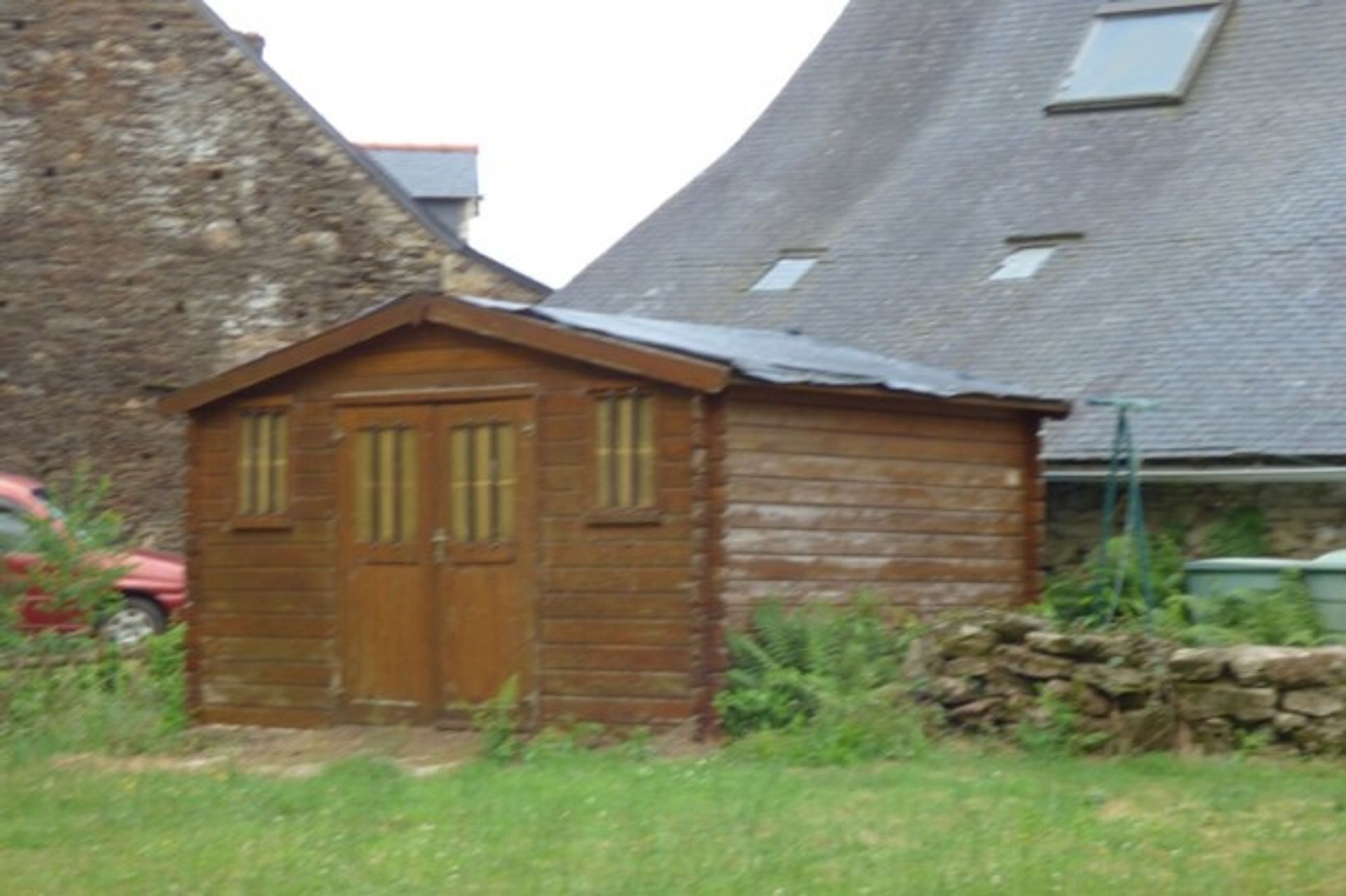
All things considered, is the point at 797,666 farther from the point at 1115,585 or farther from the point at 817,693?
the point at 1115,585

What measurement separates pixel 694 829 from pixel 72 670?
6.20 meters

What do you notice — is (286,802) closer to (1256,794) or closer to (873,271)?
(1256,794)

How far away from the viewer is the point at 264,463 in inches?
686

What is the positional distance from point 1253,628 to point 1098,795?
400 cm

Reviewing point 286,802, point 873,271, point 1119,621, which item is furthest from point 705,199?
point 286,802

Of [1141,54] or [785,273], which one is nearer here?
[785,273]

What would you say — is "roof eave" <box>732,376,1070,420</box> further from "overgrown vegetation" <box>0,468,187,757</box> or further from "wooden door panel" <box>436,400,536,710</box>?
"overgrown vegetation" <box>0,468,187,757</box>

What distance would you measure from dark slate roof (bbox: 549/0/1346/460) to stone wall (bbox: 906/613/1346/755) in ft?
13.8

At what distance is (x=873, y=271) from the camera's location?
24281mm

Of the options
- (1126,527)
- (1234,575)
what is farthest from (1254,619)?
(1126,527)

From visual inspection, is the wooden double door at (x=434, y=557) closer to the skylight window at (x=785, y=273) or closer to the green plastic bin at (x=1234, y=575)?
the green plastic bin at (x=1234, y=575)

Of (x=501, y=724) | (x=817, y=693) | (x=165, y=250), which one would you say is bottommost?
(x=501, y=724)

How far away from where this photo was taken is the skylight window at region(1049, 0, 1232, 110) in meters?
25.0

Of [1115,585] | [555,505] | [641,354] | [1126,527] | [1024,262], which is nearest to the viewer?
[641,354]
